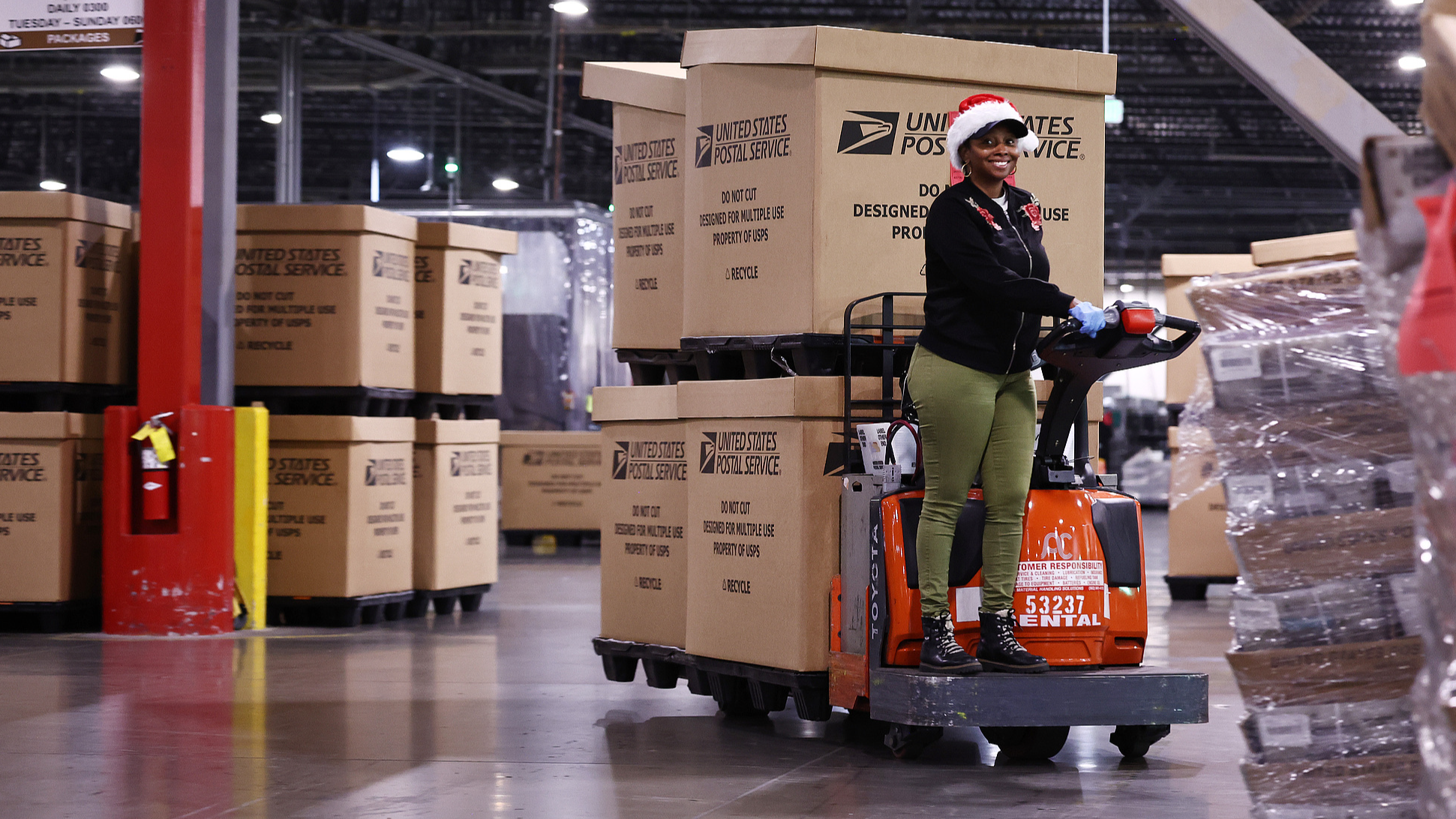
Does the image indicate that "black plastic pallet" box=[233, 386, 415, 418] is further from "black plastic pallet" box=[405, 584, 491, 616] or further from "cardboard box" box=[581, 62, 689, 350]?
"cardboard box" box=[581, 62, 689, 350]

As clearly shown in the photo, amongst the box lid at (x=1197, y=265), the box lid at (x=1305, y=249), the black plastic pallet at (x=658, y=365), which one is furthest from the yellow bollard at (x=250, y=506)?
the box lid at (x=1197, y=265)

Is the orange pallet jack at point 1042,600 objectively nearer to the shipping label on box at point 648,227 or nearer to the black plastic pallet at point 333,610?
the shipping label on box at point 648,227

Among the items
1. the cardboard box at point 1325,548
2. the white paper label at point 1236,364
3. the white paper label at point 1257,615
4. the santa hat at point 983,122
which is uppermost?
the santa hat at point 983,122

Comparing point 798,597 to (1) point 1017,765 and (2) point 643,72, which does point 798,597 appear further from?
(2) point 643,72

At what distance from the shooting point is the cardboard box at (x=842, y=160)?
15.1 ft

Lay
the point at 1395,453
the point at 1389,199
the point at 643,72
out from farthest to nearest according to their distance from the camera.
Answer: the point at 643,72
the point at 1395,453
the point at 1389,199

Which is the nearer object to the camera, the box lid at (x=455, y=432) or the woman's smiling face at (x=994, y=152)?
the woman's smiling face at (x=994, y=152)

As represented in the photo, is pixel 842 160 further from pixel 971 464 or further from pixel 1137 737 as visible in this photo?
pixel 1137 737

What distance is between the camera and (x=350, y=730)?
16.0 ft

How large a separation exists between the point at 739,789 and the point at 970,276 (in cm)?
146

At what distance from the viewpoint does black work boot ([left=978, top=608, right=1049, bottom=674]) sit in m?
4.07

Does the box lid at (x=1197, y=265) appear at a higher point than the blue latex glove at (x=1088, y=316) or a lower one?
higher

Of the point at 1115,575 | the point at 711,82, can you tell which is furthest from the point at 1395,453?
the point at 711,82

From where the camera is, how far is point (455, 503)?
886 cm
